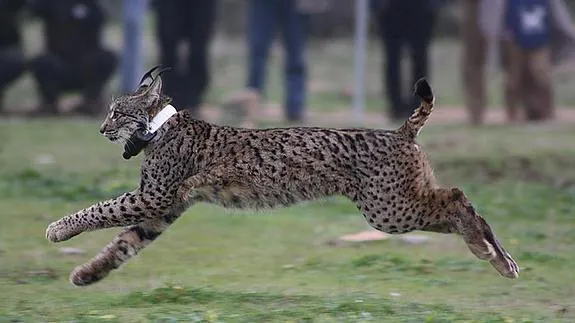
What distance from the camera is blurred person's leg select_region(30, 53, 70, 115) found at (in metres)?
16.6

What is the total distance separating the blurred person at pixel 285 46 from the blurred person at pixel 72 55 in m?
1.81

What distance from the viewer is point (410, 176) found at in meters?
7.86

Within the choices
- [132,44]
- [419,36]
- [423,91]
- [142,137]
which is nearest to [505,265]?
[423,91]

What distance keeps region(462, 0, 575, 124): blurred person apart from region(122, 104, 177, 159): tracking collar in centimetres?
822

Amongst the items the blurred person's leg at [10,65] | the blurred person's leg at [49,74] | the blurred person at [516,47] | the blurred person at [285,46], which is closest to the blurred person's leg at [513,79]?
the blurred person at [516,47]

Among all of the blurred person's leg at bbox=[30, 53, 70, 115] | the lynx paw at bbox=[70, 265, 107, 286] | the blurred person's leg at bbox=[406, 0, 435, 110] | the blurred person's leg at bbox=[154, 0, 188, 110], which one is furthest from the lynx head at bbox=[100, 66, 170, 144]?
the blurred person's leg at bbox=[30, 53, 70, 115]

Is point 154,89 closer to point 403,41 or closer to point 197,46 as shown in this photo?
point 197,46

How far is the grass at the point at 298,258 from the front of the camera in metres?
7.63

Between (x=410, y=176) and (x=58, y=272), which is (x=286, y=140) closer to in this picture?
(x=410, y=176)

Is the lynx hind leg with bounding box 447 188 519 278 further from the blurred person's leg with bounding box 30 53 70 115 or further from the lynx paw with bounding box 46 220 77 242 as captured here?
the blurred person's leg with bounding box 30 53 70 115

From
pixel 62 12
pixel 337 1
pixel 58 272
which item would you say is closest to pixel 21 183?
pixel 58 272

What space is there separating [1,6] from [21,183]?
5.06 metres

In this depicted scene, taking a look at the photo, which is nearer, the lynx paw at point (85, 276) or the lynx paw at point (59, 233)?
the lynx paw at point (59, 233)

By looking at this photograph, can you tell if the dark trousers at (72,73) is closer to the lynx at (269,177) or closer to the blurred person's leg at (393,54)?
the blurred person's leg at (393,54)
